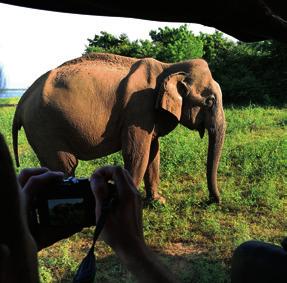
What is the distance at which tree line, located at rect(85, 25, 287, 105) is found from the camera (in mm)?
12883

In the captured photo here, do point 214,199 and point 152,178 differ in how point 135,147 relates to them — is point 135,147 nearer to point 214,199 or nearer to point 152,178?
point 152,178

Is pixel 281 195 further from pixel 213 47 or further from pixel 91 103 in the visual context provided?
pixel 213 47

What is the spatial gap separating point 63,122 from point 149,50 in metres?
12.6

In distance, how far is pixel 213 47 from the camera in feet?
56.5

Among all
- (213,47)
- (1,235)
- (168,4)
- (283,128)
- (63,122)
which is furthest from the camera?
(213,47)

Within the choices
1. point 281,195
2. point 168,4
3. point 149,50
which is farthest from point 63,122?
point 149,50

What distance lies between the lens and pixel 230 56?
584 inches

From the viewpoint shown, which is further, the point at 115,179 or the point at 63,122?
the point at 63,122

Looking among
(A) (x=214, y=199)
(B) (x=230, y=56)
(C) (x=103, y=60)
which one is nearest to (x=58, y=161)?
(C) (x=103, y=60)

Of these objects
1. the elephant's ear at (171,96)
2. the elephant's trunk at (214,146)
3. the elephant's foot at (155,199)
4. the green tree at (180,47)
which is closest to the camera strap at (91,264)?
the elephant's ear at (171,96)

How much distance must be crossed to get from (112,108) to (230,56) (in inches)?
461

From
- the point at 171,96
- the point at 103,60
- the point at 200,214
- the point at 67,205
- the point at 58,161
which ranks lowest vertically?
the point at 200,214

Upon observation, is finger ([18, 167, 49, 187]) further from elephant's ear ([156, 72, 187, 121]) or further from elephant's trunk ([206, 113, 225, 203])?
elephant's trunk ([206, 113, 225, 203])

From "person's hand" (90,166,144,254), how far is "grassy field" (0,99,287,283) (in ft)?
7.23
